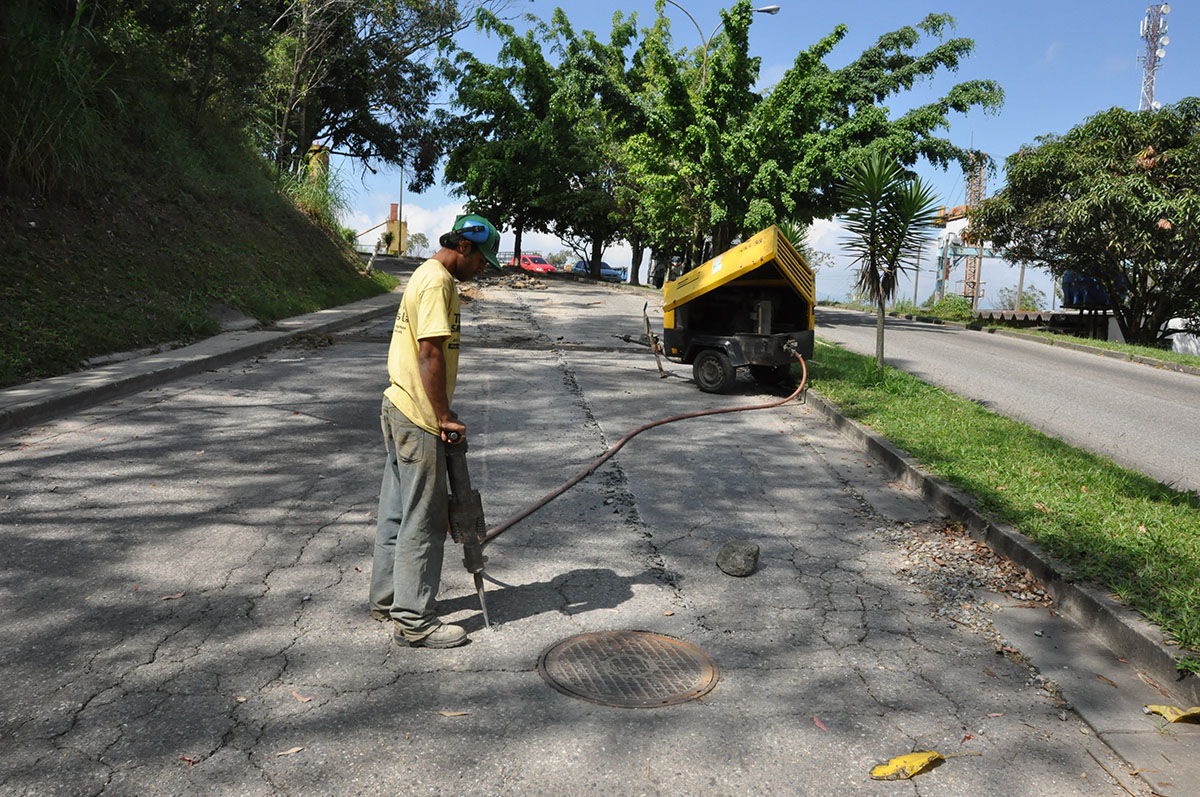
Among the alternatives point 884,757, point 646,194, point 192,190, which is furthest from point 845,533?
point 646,194

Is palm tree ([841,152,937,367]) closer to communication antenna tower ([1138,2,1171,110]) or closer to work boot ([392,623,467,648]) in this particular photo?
work boot ([392,623,467,648])

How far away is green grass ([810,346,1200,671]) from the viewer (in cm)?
411

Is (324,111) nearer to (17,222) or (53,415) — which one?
(17,222)

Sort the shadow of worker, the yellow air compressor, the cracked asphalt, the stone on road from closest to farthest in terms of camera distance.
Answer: the cracked asphalt, the shadow of worker, the stone on road, the yellow air compressor

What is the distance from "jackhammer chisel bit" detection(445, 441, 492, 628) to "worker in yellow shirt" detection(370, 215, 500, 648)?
0.14ft

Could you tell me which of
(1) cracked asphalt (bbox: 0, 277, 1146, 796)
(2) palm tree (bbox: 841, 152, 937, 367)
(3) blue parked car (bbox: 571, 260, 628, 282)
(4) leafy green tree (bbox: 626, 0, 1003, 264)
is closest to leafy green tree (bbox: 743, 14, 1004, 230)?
(4) leafy green tree (bbox: 626, 0, 1003, 264)

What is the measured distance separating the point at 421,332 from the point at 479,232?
543mm

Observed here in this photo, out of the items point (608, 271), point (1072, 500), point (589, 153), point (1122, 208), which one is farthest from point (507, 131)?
point (1072, 500)

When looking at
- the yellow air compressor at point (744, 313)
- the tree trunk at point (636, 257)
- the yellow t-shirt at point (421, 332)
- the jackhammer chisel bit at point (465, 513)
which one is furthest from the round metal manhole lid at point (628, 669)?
the tree trunk at point (636, 257)

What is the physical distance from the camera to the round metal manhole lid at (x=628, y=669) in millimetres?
3279

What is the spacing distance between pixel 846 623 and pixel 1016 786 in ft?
4.12

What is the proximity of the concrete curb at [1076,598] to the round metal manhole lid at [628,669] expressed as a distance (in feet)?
6.09

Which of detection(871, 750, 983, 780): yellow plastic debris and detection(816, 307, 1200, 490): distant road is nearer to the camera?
detection(871, 750, 983, 780): yellow plastic debris

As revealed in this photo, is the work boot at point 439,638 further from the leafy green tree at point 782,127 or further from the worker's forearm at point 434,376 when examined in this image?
the leafy green tree at point 782,127
